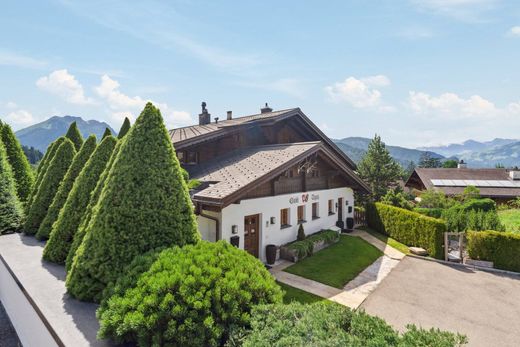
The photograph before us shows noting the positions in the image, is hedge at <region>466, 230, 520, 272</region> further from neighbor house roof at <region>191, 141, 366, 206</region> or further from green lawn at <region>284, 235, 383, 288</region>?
neighbor house roof at <region>191, 141, 366, 206</region>

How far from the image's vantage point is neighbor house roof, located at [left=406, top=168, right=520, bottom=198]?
1412 inches

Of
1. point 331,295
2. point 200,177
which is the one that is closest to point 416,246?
point 331,295

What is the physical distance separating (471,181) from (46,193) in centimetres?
4620

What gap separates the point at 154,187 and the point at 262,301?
3297 millimetres

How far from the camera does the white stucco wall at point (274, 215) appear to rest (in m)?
11.9

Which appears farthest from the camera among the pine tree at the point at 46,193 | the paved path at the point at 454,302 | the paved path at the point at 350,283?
the pine tree at the point at 46,193

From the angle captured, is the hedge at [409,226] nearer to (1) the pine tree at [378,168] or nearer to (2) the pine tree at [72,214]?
(1) the pine tree at [378,168]

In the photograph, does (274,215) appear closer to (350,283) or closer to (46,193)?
(350,283)

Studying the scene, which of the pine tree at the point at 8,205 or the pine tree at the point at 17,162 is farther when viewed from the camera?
the pine tree at the point at 17,162

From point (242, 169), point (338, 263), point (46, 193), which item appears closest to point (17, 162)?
point (46, 193)

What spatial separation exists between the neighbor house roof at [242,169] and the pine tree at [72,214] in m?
3.83

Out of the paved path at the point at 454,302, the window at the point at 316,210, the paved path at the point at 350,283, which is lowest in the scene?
the paved path at the point at 454,302

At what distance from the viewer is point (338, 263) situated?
539 inches

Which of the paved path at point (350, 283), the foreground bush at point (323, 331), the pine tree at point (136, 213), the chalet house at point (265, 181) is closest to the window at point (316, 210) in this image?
the chalet house at point (265, 181)
